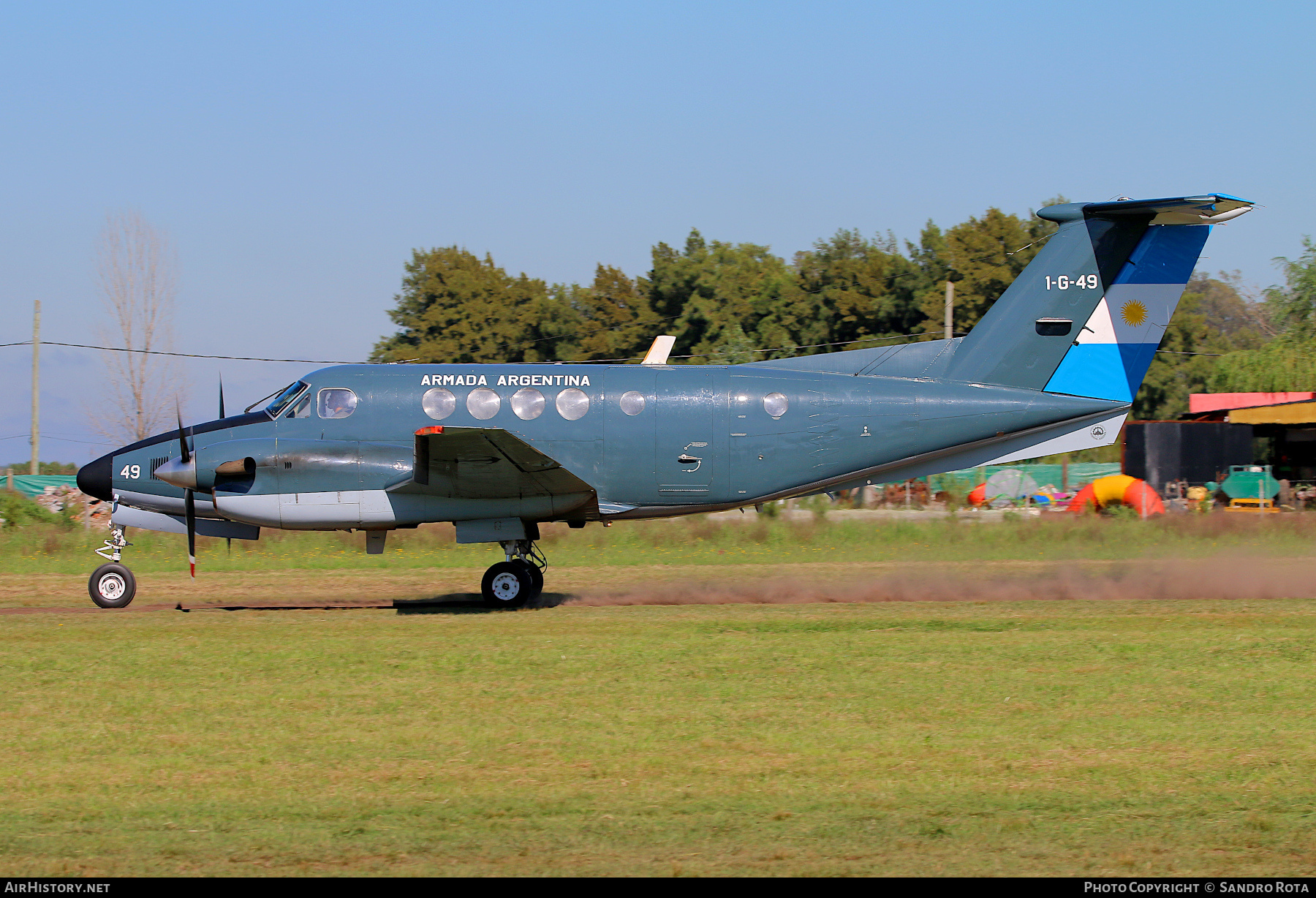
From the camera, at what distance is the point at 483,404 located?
50.8 feet

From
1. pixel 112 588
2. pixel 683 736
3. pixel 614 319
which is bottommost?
pixel 683 736

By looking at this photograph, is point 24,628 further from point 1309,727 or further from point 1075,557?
point 1075,557

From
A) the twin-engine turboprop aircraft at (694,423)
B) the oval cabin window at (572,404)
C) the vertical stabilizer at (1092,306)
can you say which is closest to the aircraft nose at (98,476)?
the twin-engine turboprop aircraft at (694,423)

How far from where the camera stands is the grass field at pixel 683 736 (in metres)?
5.91

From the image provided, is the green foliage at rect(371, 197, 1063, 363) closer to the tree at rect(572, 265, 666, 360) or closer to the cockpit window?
the tree at rect(572, 265, 666, 360)

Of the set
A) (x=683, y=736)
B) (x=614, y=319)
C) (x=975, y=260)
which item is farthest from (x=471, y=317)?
(x=683, y=736)

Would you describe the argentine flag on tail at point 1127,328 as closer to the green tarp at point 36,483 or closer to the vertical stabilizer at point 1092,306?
the vertical stabilizer at point 1092,306

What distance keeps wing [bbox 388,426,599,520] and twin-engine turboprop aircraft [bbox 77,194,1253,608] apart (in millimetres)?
45

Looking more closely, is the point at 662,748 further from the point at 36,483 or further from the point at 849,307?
the point at 849,307

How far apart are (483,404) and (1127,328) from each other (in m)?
9.30

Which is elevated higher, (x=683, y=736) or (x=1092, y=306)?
(x=1092, y=306)

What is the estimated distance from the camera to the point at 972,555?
72.4 feet

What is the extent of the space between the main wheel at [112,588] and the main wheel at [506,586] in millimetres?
4900


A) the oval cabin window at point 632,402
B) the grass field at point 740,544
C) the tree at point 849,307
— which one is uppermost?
the tree at point 849,307
